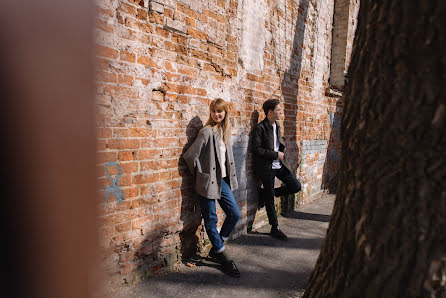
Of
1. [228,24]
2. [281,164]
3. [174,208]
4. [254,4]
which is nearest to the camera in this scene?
[174,208]

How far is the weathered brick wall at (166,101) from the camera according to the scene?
7.63 feet

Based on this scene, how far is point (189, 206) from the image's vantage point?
3125 mm

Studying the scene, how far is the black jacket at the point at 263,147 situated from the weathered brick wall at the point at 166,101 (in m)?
0.14

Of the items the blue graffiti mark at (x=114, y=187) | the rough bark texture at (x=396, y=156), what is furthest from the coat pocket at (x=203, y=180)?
the rough bark texture at (x=396, y=156)

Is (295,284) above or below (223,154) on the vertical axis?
below

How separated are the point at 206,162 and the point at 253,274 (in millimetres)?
1342

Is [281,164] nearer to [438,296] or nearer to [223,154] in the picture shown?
[223,154]

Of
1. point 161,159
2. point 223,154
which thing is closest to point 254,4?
point 223,154

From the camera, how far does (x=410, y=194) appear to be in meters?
1.00

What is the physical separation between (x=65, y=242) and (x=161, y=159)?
2053 millimetres

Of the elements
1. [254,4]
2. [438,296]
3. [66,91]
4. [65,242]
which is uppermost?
[254,4]

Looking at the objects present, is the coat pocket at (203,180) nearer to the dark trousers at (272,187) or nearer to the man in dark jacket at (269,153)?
the man in dark jacket at (269,153)

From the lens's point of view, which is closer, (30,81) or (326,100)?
(30,81)

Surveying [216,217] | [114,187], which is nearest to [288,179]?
[216,217]
